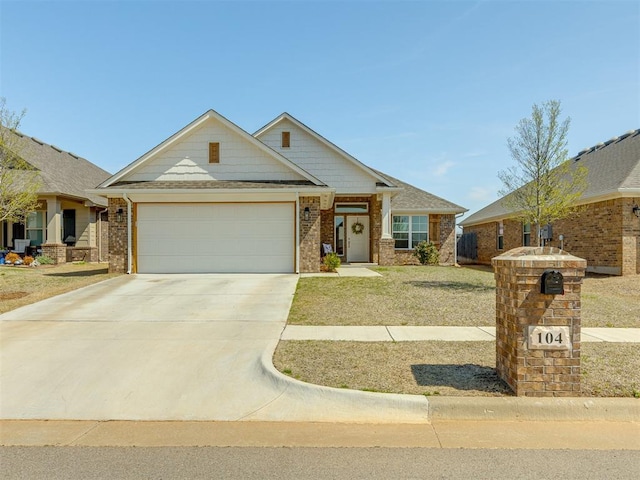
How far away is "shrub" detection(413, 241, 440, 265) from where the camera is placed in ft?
67.6

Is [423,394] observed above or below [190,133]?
below

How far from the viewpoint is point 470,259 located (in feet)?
99.4

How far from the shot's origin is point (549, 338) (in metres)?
4.44

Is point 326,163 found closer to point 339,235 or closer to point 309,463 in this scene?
point 339,235

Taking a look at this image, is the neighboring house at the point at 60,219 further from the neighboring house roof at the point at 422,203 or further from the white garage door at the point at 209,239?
the neighboring house roof at the point at 422,203

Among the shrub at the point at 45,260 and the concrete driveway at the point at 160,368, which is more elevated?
the shrub at the point at 45,260

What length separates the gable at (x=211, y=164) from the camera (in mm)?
15086

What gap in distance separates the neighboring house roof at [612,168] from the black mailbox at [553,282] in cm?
1311

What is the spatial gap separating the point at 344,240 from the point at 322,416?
55.0ft

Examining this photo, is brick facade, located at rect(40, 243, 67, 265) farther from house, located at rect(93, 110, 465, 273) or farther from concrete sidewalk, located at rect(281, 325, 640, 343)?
concrete sidewalk, located at rect(281, 325, 640, 343)

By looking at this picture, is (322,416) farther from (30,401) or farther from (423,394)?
(30,401)

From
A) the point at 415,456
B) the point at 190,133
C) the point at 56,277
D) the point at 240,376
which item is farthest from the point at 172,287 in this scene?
the point at 415,456

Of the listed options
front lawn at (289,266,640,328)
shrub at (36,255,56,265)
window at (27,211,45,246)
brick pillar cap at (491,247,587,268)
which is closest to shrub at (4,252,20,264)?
shrub at (36,255,56,265)

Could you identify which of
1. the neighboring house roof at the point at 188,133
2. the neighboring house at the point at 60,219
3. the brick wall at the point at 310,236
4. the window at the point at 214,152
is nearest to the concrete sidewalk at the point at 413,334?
the brick wall at the point at 310,236
